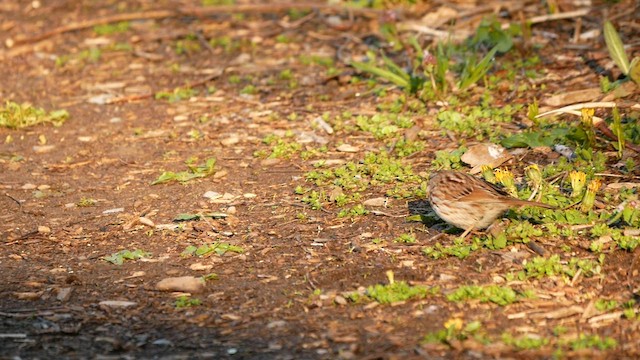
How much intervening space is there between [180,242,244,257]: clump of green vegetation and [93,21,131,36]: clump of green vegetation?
5437 millimetres

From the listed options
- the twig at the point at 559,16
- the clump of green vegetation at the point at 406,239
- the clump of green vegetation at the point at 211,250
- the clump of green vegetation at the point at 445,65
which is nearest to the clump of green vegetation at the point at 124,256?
the clump of green vegetation at the point at 211,250

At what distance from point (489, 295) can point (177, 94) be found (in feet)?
15.1

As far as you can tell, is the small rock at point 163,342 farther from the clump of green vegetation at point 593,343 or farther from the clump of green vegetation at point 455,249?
the clump of green vegetation at point 593,343

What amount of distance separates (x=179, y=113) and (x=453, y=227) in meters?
3.39

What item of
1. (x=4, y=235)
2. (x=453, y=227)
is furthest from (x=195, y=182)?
(x=453, y=227)

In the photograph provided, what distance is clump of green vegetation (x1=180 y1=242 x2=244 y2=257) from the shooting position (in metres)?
5.58

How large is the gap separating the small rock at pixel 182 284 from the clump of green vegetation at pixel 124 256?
0.49 m

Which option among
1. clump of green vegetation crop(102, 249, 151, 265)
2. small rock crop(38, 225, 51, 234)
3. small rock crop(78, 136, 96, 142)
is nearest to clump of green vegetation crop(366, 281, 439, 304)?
clump of green vegetation crop(102, 249, 151, 265)

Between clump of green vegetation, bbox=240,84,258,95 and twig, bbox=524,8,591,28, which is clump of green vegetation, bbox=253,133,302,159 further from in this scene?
twig, bbox=524,8,591,28

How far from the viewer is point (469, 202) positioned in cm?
Answer: 530

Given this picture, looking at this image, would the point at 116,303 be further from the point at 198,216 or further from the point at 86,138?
the point at 86,138

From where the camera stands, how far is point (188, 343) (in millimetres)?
4555

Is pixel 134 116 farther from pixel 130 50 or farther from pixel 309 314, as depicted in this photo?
pixel 309 314

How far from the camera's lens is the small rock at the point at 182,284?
16.7 feet
